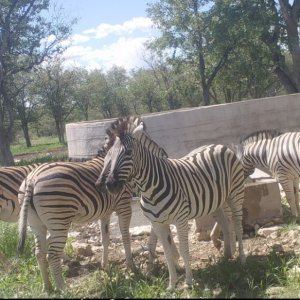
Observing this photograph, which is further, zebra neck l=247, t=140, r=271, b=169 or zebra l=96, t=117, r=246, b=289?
zebra neck l=247, t=140, r=271, b=169

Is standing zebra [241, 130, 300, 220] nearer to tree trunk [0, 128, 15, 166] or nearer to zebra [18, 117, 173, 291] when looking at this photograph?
zebra [18, 117, 173, 291]

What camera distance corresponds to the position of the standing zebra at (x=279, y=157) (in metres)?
7.93

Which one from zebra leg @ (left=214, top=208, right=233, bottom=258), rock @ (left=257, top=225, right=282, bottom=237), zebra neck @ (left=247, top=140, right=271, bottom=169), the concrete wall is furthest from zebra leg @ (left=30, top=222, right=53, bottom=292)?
the concrete wall

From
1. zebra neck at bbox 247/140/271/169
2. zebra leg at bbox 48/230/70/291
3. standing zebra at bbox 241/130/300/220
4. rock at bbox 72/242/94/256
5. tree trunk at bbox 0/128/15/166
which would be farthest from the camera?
tree trunk at bbox 0/128/15/166

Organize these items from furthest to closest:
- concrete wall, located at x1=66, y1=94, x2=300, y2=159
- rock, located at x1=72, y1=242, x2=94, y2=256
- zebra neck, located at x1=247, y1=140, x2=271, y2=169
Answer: concrete wall, located at x1=66, y1=94, x2=300, y2=159
zebra neck, located at x1=247, y1=140, x2=271, y2=169
rock, located at x1=72, y1=242, x2=94, y2=256

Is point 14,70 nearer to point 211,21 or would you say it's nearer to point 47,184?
point 211,21

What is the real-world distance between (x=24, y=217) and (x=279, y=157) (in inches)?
195

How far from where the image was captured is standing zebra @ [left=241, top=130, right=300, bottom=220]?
26.0ft

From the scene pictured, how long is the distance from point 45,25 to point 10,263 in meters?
18.7

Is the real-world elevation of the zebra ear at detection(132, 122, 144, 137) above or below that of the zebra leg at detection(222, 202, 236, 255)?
above

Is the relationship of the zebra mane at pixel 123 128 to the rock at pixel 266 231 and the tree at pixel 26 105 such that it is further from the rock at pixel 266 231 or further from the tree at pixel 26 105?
the tree at pixel 26 105

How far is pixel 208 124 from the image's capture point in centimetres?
1152

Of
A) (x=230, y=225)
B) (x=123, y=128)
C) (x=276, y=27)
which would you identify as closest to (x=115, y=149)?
(x=123, y=128)

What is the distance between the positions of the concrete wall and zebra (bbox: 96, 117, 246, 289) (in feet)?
17.8
